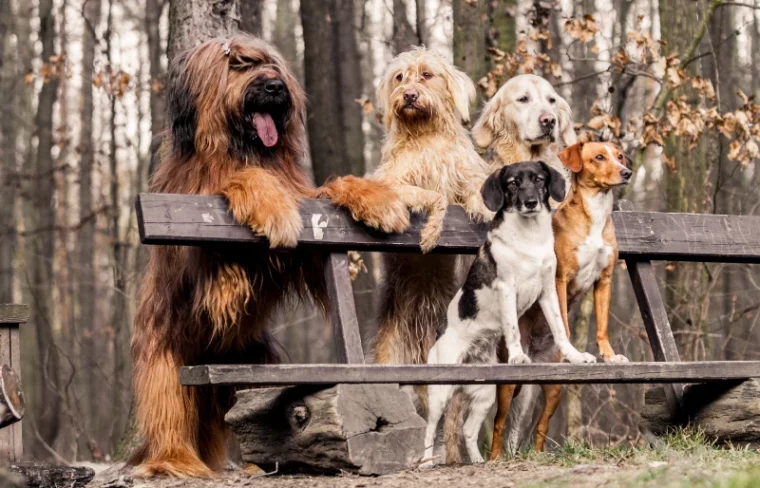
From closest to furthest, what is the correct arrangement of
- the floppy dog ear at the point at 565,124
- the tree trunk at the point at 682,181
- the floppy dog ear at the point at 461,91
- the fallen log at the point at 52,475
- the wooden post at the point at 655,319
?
the fallen log at the point at 52,475
the wooden post at the point at 655,319
the floppy dog ear at the point at 461,91
the floppy dog ear at the point at 565,124
the tree trunk at the point at 682,181

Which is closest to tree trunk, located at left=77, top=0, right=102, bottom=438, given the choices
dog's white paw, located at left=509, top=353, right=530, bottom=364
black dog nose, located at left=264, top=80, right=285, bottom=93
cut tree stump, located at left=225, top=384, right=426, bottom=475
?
black dog nose, located at left=264, top=80, right=285, bottom=93

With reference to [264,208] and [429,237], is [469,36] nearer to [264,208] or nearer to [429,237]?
[429,237]

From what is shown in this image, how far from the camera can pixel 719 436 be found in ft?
19.2

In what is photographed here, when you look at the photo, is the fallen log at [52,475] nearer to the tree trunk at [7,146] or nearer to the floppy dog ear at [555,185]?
the floppy dog ear at [555,185]

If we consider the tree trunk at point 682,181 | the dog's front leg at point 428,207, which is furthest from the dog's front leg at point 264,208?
the tree trunk at point 682,181

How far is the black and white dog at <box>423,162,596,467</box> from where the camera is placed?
214 inches

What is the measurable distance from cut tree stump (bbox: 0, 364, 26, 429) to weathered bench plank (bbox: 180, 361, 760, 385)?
31.1 inches

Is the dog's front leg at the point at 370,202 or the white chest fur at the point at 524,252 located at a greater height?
the dog's front leg at the point at 370,202

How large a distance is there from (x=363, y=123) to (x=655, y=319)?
12.7 meters

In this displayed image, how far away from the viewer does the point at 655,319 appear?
615 centimetres

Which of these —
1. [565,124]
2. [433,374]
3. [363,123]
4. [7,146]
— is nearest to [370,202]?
[433,374]

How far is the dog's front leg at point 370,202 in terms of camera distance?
5469mm

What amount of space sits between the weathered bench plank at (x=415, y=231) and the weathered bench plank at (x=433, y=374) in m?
0.75

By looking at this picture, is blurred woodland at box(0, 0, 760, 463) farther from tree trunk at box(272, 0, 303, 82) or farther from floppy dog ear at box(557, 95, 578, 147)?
floppy dog ear at box(557, 95, 578, 147)
